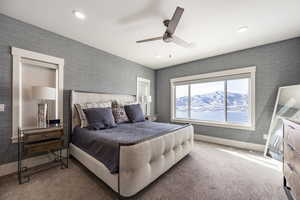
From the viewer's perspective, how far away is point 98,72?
338cm

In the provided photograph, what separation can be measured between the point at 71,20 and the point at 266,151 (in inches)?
193

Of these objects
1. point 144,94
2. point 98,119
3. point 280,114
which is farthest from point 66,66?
point 280,114

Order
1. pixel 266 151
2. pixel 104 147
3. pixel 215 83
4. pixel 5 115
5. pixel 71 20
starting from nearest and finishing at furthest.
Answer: pixel 104 147, pixel 5 115, pixel 71 20, pixel 266 151, pixel 215 83

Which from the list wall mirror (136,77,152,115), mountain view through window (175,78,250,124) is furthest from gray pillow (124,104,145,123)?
mountain view through window (175,78,250,124)

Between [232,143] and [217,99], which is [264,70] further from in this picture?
[232,143]

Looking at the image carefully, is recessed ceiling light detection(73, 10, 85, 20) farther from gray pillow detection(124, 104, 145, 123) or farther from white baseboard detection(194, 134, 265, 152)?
white baseboard detection(194, 134, 265, 152)

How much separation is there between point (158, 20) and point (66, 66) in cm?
221

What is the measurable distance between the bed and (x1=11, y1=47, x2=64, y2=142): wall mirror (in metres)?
0.40

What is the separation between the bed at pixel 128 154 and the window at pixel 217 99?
181 centimetres

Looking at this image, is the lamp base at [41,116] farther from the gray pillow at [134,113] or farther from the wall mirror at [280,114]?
the wall mirror at [280,114]

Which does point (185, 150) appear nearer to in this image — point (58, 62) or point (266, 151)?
point (266, 151)

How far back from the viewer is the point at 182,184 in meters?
1.85

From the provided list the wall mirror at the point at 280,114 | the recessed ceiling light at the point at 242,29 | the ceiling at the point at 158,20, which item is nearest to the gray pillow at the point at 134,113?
the ceiling at the point at 158,20

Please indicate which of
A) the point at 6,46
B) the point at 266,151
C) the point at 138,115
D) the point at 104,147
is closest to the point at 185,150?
the point at 138,115
